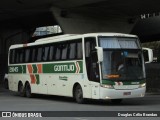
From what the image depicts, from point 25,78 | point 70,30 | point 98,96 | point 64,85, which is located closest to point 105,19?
point 70,30

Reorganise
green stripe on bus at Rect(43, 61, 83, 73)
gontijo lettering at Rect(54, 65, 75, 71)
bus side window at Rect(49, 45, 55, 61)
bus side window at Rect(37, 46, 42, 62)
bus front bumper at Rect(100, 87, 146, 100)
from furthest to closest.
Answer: bus side window at Rect(37, 46, 42, 62) → bus side window at Rect(49, 45, 55, 61) → gontijo lettering at Rect(54, 65, 75, 71) → green stripe on bus at Rect(43, 61, 83, 73) → bus front bumper at Rect(100, 87, 146, 100)

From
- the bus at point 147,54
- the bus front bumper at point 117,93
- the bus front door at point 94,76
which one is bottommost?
the bus front bumper at point 117,93

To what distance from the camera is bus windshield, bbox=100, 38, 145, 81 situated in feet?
65.9

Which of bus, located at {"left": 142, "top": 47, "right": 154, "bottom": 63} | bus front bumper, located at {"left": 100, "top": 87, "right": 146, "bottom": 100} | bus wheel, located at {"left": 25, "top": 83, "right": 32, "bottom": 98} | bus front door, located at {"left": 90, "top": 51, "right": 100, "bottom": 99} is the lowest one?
bus wheel, located at {"left": 25, "top": 83, "right": 32, "bottom": 98}

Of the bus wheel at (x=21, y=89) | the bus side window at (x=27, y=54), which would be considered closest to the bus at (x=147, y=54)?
the bus side window at (x=27, y=54)

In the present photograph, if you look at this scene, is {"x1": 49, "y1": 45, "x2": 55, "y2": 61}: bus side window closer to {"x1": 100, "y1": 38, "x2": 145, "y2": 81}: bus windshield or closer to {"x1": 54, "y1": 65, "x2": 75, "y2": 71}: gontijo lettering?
{"x1": 54, "y1": 65, "x2": 75, "y2": 71}: gontijo lettering

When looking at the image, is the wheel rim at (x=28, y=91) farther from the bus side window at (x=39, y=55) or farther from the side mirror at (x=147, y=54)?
the side mirror at (x=147, y=54)

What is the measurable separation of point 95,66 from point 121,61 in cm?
116

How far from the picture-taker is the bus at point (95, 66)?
2003cm

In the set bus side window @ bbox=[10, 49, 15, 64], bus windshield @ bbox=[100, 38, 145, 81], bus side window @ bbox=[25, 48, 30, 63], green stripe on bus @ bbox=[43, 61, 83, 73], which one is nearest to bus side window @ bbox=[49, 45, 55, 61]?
green stripe on bus @ bbox=[43, 61, 83, 73]

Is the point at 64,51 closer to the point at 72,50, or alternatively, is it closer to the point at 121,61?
the point at 72,50

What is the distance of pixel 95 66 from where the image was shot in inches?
802

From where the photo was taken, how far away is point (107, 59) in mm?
20156

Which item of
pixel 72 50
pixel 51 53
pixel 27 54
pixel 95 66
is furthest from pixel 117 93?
pixel 27 54
